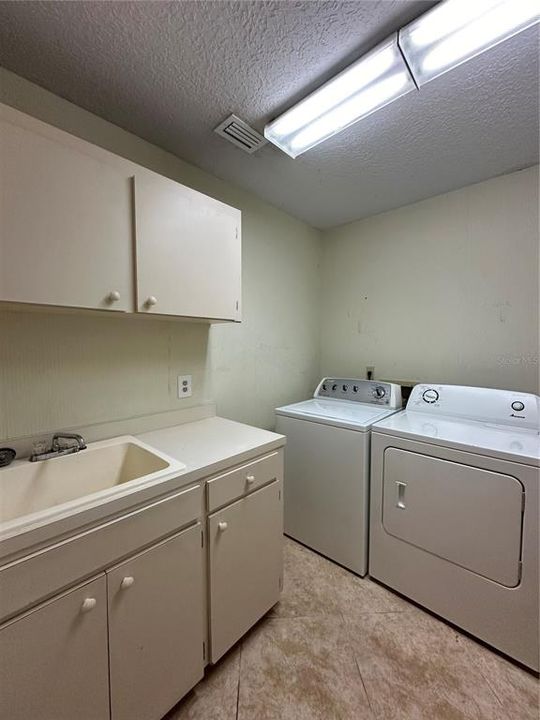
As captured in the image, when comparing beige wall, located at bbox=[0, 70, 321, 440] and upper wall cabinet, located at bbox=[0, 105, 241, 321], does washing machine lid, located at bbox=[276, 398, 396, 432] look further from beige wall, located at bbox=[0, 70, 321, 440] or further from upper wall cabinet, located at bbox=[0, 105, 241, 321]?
upper wall cabinet, located at bbox=[0, 105, 241, 321]

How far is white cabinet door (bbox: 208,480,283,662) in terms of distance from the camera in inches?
47.1

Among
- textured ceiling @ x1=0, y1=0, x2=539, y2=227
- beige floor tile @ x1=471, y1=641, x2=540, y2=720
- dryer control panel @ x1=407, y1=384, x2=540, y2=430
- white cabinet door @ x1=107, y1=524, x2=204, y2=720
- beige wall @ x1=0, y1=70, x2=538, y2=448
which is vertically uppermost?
textured ceiling @ x1=0, y1=0, x2=539, y2=227

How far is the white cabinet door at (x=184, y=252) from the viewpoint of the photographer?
4.02 ft

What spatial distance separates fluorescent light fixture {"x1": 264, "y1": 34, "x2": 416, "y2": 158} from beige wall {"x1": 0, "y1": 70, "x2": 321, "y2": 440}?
63cm

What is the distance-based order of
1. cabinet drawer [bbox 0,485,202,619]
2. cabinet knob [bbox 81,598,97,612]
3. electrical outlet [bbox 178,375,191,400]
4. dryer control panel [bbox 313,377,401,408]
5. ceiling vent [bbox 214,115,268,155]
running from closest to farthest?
cabinet drawer [bbox 0,485,202,619], cabinet knob [bbox 81,598,97,612], ceiling vent [bbox 214,115,268,155], electrical outlet [bbox 178,375,191,400], dryer control panel [bbox 313,377,401,408]

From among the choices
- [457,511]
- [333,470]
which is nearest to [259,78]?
[333,470]

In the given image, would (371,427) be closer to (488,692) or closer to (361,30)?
(488,692)

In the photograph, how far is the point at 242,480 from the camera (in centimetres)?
127

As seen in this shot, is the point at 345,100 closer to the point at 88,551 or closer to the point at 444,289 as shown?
the point at 444,289

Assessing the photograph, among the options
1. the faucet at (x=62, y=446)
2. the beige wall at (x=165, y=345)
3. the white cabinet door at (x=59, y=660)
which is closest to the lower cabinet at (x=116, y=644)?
the white cabinet door at (x=59, y=660)

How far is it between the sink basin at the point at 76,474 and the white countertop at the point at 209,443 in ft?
0.26

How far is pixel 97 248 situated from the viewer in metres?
1.10

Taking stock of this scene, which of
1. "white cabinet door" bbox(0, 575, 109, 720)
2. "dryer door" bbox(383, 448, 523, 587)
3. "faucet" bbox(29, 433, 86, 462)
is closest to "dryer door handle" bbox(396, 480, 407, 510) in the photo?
"dryer door" bbox(383, 448, 523, 587)

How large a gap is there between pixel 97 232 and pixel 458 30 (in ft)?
4.63
